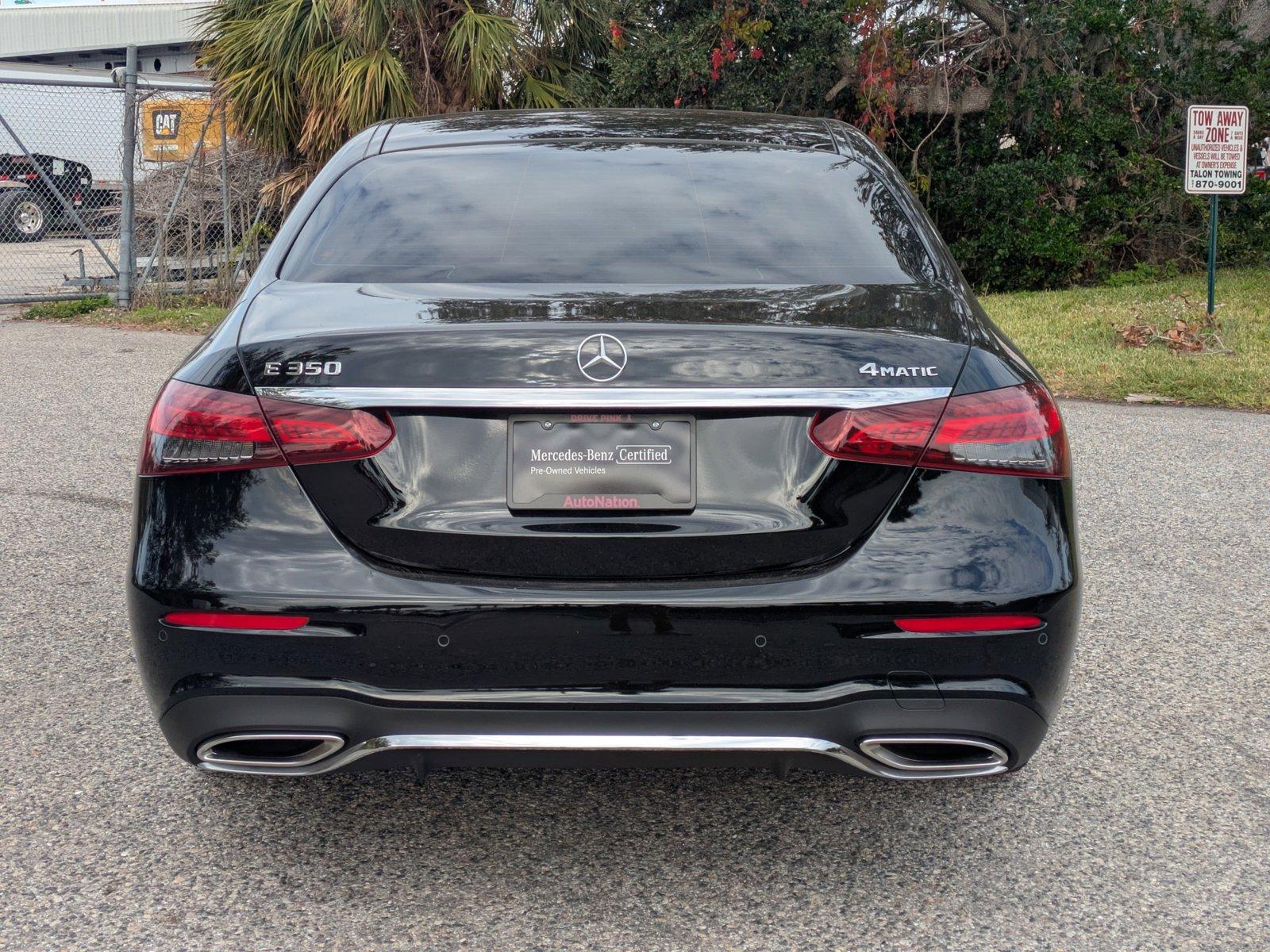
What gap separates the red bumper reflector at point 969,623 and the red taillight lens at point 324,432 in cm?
99

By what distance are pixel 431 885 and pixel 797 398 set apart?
127 centimetres

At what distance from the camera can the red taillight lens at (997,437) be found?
237 centimetres

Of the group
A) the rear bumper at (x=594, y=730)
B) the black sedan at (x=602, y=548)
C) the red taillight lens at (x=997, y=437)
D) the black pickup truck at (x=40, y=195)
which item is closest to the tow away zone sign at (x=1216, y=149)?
the red taillight lens at (x=997, y=437)

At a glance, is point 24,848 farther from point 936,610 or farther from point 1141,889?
point 1141,889

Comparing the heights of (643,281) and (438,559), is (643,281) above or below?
above

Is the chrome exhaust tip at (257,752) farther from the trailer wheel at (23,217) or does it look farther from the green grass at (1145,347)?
the trailer wheel at (23,217)

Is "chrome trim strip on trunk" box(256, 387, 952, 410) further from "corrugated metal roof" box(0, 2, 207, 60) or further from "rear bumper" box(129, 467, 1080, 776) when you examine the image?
"corrugated metal roof" box(0, 2, 207, 60)

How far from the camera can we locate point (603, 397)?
2268 millimetres

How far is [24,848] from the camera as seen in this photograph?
2793 mm

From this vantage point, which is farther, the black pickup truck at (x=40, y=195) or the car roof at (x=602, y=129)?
the black pickup truck at (x=40, y=195)

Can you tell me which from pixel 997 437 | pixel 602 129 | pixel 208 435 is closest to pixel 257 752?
pixel 208 435

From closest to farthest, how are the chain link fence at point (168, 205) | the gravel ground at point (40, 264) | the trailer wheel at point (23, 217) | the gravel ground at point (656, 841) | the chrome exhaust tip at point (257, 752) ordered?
the chrome exhaust tip at point (257, 752) < the gravel ground at point (656, 841) < the chain link fence at point (168, 205) < the gravel ground at point (40, 264) < the trailer wheel at point (23, 217)

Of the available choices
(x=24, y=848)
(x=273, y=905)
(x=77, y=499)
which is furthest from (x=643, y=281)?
(x=77, y=499)

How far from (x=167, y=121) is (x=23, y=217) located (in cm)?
586
